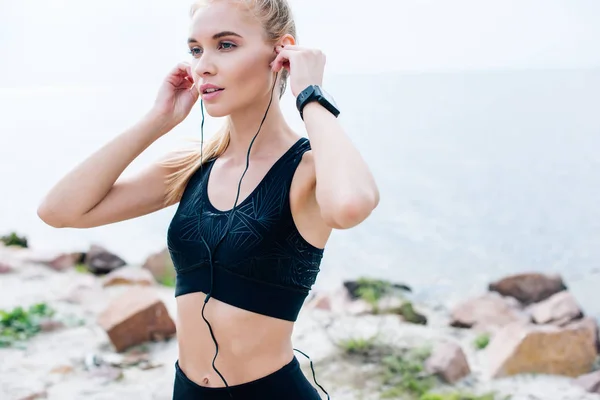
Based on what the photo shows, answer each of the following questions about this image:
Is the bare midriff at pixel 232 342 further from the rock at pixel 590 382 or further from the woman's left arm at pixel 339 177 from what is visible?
the rock at pixel 590 382

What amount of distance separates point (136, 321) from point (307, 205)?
9.85ft

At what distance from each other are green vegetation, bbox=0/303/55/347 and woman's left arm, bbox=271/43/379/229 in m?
3.51

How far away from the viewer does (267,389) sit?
5.20 ft

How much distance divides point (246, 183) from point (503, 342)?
121 inches

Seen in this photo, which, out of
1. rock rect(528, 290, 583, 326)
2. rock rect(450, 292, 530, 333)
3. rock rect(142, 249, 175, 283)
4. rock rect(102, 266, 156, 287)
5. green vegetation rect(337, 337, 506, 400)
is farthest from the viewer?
rock rect(142, 249, 175, 283)

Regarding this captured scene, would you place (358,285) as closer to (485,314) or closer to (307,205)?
(485,314)

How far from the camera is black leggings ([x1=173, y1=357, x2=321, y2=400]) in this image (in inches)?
62.2

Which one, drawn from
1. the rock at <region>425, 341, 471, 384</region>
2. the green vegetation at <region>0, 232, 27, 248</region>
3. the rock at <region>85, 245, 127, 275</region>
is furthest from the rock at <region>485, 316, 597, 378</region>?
the green vegetation at <region>0, 232, 27, 248</region>

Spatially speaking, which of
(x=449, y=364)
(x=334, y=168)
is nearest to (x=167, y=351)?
(x=449, y=364)

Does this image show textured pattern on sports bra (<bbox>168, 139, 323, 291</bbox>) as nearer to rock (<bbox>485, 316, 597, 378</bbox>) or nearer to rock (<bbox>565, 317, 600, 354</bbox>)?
rock (<bbox>485, 316, 597, 378</bbox>)

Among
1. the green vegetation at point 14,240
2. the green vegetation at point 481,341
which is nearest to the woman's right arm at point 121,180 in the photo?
the green vegetation at point 481,341

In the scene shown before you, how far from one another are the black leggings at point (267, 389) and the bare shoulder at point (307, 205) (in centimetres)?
31

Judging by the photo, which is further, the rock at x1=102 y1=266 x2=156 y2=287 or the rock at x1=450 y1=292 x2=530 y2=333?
the rock at x1=102 y1=266 x2=156 y2=287

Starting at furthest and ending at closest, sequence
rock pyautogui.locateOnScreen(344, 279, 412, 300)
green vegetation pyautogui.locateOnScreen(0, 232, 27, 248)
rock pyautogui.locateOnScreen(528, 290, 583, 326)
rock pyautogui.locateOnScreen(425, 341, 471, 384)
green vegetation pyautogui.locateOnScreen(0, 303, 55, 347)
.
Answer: green vegetation pyautogui.locateOnScreen(0, 232, 27, 248) < rock pyautogui.locateOnScreen(344, 279, 412, 300) < rock pyautogui.locateOnScreen(528, 290, 583, 326) < green vegetation pyautogui.locateOnScreen(0, 303, 55, 347) < rock pyautogui.locateOnScreen(425, 341, 471, 384)
